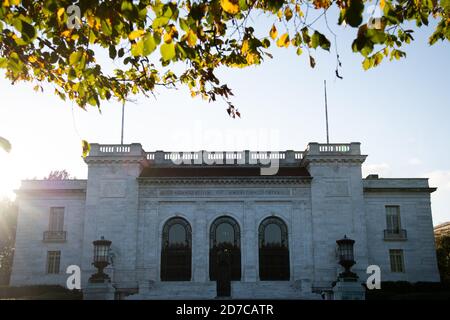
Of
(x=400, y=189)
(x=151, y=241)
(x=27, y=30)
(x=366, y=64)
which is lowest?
(x=151, y=241)

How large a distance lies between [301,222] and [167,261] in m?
10.9

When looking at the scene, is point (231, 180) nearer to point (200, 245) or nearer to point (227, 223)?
point (227, 223)

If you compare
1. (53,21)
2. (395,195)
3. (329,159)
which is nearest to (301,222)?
(329,159)

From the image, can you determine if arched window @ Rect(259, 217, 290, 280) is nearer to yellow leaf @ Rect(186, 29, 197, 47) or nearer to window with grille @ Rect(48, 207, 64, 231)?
window with grille @ Rect(48, 207, 64, 231)

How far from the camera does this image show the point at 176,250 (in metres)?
37.1

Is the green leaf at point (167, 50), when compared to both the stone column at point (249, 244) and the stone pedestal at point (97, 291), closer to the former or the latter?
the stone pedestal at point (97, 291)

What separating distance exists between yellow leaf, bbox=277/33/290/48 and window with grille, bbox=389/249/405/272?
115 ft

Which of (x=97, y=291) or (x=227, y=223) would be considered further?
(x=227, y=223)

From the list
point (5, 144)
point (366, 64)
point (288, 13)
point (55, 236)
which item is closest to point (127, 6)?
point (5, 144)

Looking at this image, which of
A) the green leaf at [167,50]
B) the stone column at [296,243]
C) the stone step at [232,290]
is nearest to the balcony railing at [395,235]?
the stone column at [296,243]

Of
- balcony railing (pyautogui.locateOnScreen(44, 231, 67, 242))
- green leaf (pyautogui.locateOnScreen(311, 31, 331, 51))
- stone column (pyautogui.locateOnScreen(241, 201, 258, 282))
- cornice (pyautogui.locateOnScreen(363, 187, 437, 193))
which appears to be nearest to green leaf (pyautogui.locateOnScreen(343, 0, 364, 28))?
green leaf (pyautogui.locateOnScreen(311, 31, 331, 51))

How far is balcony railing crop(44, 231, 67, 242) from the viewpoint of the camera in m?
38.6

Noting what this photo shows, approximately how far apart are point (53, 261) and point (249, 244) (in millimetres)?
15987

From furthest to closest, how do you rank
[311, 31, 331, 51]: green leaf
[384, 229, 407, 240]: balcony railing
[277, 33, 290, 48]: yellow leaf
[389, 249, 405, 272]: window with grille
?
[384, 229, 407, 240]: balcony railing, [389, 249, 405, 272]: window with grille, [277, 33, 290, 48]: yellow leaf, [311, 31, 331, 51]: green leaf
